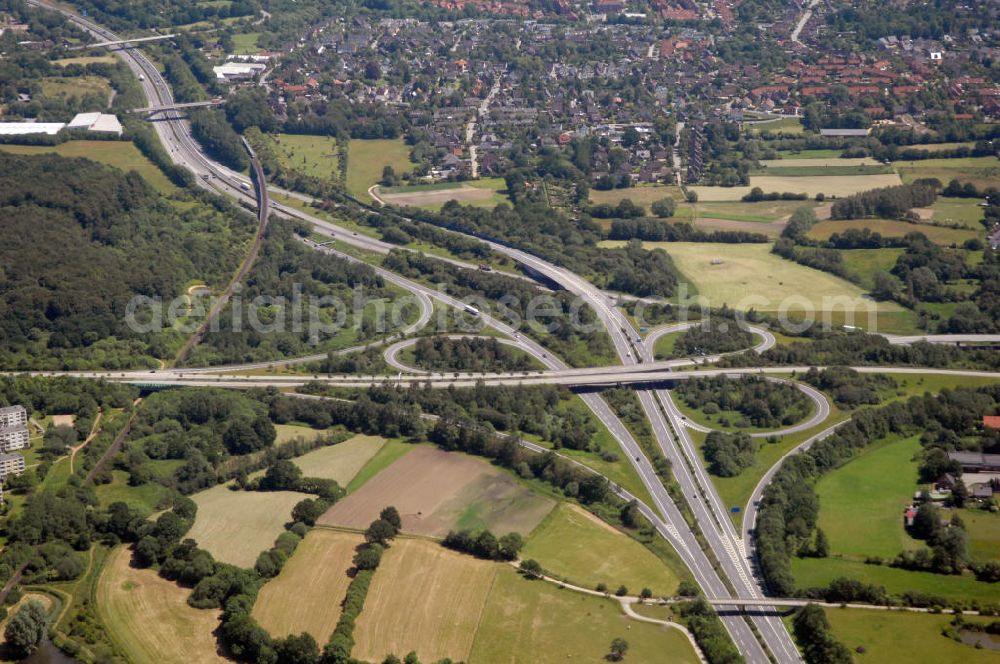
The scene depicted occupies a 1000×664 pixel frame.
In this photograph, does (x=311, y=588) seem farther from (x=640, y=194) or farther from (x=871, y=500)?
(x=640, y=194)

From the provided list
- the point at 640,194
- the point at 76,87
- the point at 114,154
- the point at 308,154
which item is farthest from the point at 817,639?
the point at 76,87

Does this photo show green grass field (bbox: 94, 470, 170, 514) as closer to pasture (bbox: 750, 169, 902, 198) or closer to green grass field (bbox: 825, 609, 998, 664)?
green grass field (bbox: 825, 609, 998, 664)

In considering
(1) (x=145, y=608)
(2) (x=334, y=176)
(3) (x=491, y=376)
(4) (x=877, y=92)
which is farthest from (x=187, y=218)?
(4) (x=877, y=92)

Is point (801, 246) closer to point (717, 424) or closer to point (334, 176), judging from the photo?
point (717, 424)

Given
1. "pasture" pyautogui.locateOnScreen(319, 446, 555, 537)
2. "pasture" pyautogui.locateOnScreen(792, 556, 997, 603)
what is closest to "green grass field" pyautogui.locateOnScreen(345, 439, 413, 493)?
"pasture" pyautogui.locateOnScreen(319, 446, 555, 537)

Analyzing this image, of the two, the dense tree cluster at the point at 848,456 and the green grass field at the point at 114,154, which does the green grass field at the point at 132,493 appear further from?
the green grass field at the point at 114,154

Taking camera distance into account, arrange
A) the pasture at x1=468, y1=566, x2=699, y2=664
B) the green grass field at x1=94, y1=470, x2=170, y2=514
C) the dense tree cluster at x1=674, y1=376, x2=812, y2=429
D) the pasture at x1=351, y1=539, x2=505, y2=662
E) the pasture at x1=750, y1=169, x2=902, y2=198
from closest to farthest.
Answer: the pasture at x1=468, y1=566, x2=699, y2=664
the pasture at x1=351, y1=539, x2=505, y2=662
the green grass field at x1=94, y1=470, x2=170, y2=514
the dense tree cluster at x1=674, y1=376, x2=812, y2=429
the pasture at x1=750, y1=169, x2=902, y2=198
